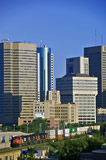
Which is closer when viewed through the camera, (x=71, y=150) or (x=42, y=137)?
(x=71, y=150)

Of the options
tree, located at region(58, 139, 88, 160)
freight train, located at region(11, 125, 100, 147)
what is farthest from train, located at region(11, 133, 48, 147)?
tree, located at region(58, 139, 88, 160)

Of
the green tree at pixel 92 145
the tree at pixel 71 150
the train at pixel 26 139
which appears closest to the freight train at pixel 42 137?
the train at pixel 26 139

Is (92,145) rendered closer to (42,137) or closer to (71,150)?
(71,150)

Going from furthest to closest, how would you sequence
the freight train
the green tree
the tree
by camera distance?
the freight train < the green tree < the tree

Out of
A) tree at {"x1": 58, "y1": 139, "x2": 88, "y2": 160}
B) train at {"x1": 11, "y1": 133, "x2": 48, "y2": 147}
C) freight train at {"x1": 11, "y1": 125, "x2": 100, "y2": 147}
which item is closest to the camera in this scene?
tree at {"x1": 58, "y1": 139, "x2": 88, "y2": 160}

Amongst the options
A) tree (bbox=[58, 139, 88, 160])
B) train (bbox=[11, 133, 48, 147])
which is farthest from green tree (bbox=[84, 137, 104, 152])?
train (bbox=[11, 133, 48, 147])

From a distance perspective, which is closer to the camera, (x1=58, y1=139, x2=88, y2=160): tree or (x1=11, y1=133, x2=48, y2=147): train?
(x1=58, y1=139, x2=88, y2=160): tree

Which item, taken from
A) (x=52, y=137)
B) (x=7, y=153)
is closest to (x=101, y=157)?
(x=7, y=153)

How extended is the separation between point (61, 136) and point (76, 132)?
2039cm

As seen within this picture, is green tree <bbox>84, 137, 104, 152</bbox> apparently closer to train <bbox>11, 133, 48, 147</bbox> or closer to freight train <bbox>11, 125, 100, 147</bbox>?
train <bbox>11, 133, 48, 147</bbox>

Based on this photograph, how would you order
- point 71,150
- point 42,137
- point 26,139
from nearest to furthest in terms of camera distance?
point 71,150 → point 26,139 → point 42,137

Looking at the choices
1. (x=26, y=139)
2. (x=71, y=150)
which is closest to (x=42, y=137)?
(x=26, y=139)

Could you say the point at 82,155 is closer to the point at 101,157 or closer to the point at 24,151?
the point at 101,157

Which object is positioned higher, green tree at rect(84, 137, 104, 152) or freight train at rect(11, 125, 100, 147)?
green tree at rect(84, 137, 104, 152)
